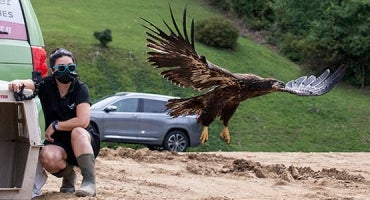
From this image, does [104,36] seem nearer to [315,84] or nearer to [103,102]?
[103,102]

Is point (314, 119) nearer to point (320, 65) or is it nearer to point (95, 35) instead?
point (320, 65)

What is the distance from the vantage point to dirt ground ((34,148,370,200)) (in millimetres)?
8109

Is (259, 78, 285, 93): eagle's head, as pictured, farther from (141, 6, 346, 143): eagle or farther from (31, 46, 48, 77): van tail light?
(31, 46, 48, 77): van tail light

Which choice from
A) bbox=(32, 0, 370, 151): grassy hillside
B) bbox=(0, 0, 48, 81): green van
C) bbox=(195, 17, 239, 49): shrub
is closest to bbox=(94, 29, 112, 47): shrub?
bbox=(32, 0, 370, 151): grassy hillside

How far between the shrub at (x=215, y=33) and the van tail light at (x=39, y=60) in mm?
25391

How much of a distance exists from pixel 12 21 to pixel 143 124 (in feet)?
40.2

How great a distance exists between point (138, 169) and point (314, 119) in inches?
705

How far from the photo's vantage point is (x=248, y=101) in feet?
93.1

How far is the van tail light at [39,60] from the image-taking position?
23.9 ft

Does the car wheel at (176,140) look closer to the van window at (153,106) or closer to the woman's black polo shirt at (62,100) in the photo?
the van window at (153,106)

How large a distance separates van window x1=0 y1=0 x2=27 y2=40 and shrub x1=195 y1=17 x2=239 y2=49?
25422mm

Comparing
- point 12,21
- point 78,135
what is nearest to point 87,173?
point 78,135

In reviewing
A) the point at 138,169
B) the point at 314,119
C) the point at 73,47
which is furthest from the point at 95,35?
the point at 138,169

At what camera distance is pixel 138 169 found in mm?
10703
